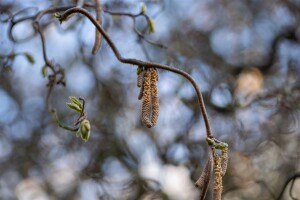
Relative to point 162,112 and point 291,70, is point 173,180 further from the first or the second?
point 291,70

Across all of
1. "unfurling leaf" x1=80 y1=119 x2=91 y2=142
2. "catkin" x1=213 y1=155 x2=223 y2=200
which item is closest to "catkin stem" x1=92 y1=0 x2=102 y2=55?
"unfurling leaf" x1=80 y1=119 x2=91 y2=142

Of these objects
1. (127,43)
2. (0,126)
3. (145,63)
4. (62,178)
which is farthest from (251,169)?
(145,63)

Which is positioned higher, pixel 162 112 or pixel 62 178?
pixel 162 112

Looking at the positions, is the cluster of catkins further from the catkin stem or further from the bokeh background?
the bokeh background

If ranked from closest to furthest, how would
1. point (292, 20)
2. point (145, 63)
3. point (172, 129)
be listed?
point (145, 63)
point (172, 129)
point (292, 20)

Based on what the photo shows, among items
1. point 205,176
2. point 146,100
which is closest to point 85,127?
point 146,100

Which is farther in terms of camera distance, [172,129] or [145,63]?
[172,129]
